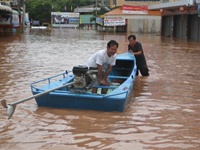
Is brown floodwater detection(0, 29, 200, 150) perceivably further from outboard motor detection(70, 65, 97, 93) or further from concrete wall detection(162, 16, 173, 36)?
concrete wall detection(162, 16, 173, 36)

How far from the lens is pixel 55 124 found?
19.1 feet

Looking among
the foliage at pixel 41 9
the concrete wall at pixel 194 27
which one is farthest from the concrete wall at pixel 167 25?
the foliage at pixel 41 9

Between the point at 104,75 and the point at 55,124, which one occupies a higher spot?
the point at 104,75

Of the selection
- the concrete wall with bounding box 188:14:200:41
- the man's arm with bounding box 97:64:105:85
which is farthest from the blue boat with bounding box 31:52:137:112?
the concrete wall with bounding box 188:14:200:41

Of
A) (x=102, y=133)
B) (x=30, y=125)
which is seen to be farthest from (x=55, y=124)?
(x=102, y=133)

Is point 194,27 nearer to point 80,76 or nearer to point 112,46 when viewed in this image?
point 112,46

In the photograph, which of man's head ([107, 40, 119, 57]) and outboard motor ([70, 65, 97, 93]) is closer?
outboard motor ([70, 65, 97, 93])

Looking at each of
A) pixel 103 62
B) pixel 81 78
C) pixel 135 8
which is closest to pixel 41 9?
pixel 135 8

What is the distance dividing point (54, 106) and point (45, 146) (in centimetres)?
185

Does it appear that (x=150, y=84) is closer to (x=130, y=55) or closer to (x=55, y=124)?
(x=130, y=55)

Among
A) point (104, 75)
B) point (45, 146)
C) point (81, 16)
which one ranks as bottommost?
point (45, 146)

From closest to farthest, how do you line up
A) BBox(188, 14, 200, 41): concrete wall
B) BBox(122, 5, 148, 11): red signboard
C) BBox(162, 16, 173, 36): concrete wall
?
1. BBox(188, 14, 200, 41): concrete wall
2. BBox(162, 16, 173, 36): concrete wall
3. BBox(122, 5, 148, 11): red signboard

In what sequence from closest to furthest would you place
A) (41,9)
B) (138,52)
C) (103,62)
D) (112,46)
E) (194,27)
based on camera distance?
(112,46) < (103,62) < (138,52) < (194,27) < (41,9)

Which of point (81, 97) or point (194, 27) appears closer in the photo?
point (81, 97)
